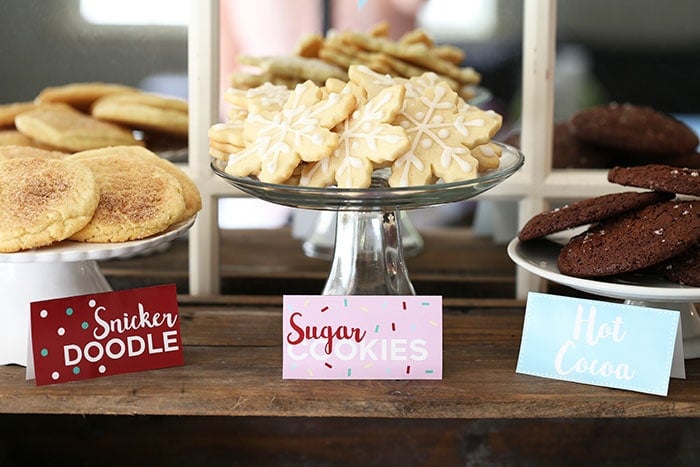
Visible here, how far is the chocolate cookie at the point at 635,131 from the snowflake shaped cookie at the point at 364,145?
61 centimetres

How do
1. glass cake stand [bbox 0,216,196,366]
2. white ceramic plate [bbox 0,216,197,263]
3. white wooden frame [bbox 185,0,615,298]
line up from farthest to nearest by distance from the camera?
white wooden frame [bbox 185,0,615,298] → glass cake stand [bbox 0,216,196,366] → white ceramic plate [bbox 0,216,197,263]

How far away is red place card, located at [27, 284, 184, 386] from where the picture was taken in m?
0.88

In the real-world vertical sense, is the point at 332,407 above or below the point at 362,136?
below

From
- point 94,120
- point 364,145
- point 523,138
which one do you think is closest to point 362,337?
point 364,145

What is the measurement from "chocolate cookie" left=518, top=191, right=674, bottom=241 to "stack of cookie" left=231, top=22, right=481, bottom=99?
333 mm

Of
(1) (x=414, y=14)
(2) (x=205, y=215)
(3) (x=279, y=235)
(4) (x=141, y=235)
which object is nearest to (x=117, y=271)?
(2) (x=205, y=215)

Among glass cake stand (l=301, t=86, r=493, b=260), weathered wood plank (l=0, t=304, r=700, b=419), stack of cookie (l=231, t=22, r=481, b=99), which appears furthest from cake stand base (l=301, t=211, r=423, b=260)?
weathered wood plank (l=0, t=304, r=700, b=419)

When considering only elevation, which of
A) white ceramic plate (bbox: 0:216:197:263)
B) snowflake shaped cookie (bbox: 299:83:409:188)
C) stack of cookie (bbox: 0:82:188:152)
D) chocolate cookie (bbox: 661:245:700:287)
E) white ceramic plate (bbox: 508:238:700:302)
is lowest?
white ceramic plate (bbox: 508:238:700:302)

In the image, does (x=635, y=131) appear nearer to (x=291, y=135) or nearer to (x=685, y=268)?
(x=685, y=268)

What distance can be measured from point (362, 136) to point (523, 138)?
0.41 metres

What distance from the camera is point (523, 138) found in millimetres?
1216

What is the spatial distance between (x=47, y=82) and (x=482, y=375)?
0.99 meters

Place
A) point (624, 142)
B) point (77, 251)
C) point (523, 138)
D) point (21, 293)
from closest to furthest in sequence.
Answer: point (77, 251)
point (21, 293)
point (523, 138)
point (624, 142)

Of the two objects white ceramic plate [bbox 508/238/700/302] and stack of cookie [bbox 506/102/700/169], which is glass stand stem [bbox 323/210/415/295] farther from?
stack of cookie [bbox 506/102/700/169]
